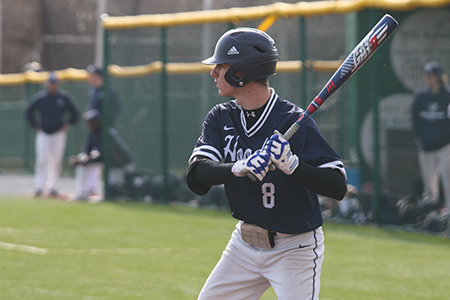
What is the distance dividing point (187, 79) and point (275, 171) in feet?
25.8

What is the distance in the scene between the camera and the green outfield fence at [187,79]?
931 cm

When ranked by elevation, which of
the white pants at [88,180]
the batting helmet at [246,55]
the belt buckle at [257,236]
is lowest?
the white pants at [88,180]

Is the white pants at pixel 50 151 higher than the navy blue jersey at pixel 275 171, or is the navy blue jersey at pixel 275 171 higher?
the navy blue jersey at pixel 275 171

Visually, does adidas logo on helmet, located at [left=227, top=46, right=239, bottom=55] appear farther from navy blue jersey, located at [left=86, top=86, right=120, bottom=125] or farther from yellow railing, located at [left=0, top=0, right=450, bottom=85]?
navy blue jersey, located at [left=86, top=86, right=120, bottom=125]

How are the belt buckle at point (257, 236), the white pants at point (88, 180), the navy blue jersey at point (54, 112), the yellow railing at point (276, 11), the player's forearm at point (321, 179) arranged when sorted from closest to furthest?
the player's forearm at point (321, 179)
the belt buckle at point (257, 236)
the yellow railing at point (276, 11)
the white pants at point (88, 180)
the navy blue jersey at point (54, 112)

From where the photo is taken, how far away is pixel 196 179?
332 cm

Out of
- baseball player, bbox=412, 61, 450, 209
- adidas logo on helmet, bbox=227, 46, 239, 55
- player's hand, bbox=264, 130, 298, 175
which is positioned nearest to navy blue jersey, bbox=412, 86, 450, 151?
baseball player, bbox=412, 61, 450, 209

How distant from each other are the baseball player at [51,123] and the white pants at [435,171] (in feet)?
20.2

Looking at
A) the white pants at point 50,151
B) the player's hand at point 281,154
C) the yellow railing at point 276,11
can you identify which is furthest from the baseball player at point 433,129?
the white pants at point 50,151

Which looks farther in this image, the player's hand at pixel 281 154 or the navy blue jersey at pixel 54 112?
the navy blue jersey at pixel 54 112

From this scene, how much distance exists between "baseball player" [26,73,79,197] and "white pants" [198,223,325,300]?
8813 millimetres

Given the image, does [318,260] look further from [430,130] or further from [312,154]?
[430,130]

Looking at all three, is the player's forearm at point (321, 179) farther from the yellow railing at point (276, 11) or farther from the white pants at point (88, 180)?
the white pants at point (88, 180)

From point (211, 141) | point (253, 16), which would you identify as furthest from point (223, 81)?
point (253, 16)
